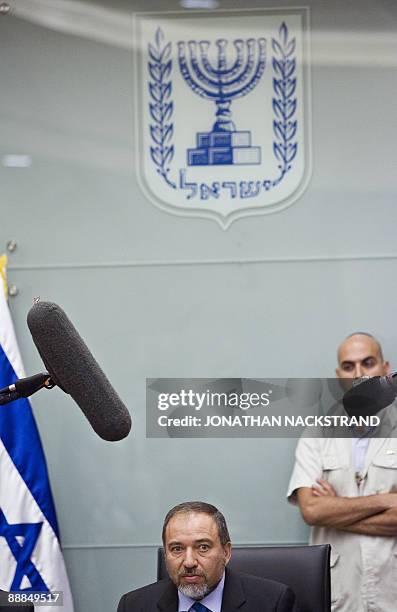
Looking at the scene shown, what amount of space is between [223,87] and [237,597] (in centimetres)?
246

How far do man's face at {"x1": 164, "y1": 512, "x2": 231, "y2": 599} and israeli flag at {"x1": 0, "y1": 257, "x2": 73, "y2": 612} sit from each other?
4.02 feet

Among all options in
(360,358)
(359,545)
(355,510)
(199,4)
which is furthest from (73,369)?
(199,4)

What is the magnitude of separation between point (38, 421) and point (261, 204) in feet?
4.62

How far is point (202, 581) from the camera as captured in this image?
357cm

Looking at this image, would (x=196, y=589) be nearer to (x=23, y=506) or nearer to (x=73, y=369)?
(x=23, y=506)

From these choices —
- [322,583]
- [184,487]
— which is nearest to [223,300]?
[184,487]

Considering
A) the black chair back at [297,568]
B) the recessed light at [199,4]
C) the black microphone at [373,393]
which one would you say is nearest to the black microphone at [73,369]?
the black microphone at [373,393]

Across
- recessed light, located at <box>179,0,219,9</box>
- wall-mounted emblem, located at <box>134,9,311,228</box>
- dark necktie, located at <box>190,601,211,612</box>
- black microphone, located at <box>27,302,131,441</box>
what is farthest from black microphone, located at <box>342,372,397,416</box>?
recessed light, located at <box>179,0,219,9</box>

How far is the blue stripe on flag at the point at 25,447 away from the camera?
480 cm

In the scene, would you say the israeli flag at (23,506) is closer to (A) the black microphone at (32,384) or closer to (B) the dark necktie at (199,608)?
(B) the dark necktie at (199,608)

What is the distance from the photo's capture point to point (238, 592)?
3.58m

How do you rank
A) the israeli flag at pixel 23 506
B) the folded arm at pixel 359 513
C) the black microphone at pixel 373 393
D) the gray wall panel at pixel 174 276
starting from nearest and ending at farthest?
the black microphone at pixel 373 393
the folded arm at pixel 359 513
the israeli flag at pixel 23 506
the gray wall panel at pixel 174 276

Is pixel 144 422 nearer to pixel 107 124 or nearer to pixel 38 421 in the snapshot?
pixel 38 421

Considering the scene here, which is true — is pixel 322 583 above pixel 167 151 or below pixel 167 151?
below
